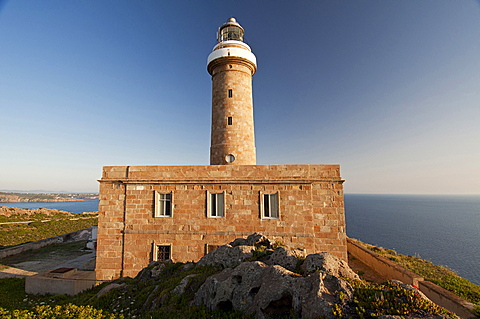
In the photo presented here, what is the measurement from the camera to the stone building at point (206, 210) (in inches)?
461

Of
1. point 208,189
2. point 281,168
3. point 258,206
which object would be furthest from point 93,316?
point 281,168

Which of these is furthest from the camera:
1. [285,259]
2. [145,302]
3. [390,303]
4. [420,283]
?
[420,283]

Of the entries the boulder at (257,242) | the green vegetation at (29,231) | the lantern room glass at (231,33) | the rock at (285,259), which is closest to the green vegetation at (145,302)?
the boulder at (257,242)

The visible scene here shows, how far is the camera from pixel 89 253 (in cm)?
1922

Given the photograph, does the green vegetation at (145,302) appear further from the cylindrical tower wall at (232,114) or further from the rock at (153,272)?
the cylindrical tower wall at (232,114)

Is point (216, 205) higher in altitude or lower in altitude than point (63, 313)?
higher

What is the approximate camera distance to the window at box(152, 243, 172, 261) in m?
11.9

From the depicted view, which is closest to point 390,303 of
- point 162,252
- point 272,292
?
point 272,292

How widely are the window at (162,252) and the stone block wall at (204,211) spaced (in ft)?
0.65

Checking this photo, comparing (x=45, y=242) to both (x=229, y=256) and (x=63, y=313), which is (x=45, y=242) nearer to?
(x=63, y=313)

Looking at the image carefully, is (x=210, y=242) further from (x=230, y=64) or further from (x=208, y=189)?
(x=230, y=64)

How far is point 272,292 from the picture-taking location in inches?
198

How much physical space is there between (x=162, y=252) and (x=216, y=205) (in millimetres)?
3817

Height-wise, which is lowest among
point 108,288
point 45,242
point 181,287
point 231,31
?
point 45,242
